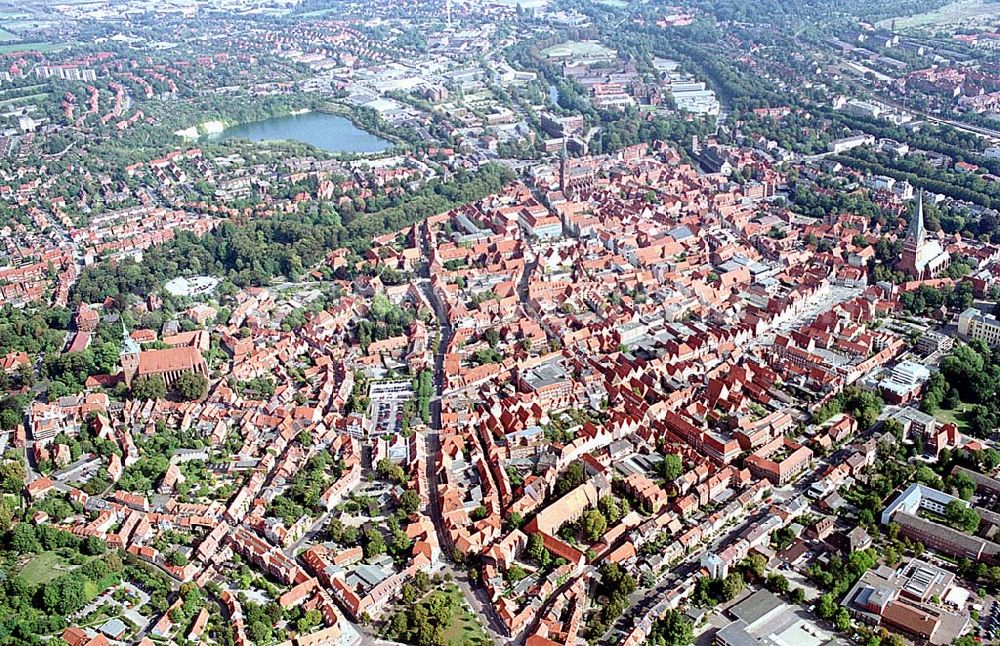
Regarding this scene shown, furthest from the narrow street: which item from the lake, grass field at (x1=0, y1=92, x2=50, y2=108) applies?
grass field at (x1=0, y1=92, x2=50, y2=108)

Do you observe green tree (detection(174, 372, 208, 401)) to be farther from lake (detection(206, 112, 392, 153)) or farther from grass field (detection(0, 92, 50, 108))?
grass field (detection(0, 92, 50, 108))

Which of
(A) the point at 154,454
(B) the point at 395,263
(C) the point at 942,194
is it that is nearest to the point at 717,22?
(C) the point at 942,194

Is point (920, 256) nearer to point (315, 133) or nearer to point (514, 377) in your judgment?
point (514, 377)

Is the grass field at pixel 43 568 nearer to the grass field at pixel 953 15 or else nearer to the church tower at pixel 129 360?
the church tower at pixel 129 360

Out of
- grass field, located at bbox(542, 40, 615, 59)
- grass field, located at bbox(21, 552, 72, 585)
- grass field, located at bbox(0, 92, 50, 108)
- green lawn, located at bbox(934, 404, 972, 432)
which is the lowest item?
grass field, located at bbox(21, 552, 72, 585)

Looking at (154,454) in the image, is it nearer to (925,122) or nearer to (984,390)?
(984,390)
